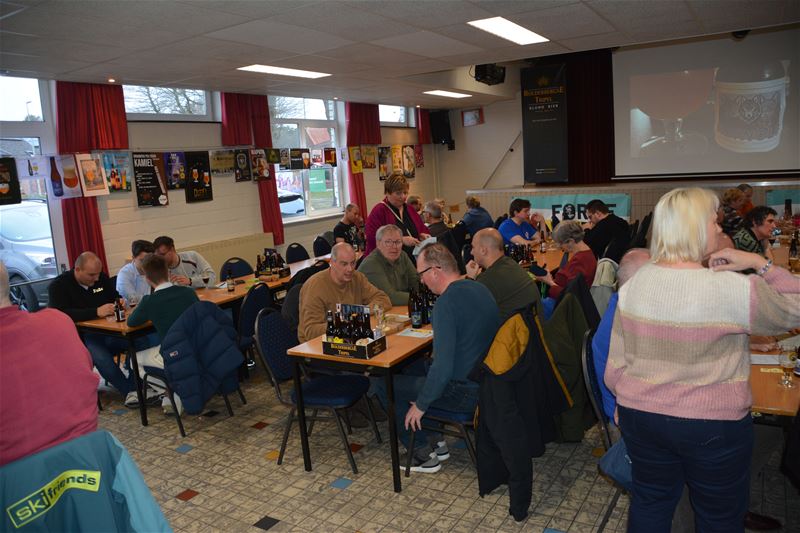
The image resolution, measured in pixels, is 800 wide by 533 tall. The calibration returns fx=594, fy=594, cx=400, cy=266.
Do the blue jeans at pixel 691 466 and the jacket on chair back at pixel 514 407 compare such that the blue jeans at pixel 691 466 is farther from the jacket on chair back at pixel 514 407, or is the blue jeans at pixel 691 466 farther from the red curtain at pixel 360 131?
the red curtain at pixel 360 131

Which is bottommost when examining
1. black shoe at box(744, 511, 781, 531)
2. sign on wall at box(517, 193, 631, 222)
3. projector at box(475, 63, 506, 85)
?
black shoe at box(744, 511, 781, 531)

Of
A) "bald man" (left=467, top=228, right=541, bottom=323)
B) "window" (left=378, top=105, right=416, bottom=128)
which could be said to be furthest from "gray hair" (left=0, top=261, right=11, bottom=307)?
"window" (left=378, top=105, right=416, bottom=128)

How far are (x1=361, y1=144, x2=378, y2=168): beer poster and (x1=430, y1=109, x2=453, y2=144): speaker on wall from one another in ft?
7.52

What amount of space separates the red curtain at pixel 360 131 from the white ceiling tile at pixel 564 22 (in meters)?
5.29

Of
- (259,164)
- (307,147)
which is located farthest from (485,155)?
(259,164)

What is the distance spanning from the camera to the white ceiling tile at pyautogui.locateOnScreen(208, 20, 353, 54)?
4.64 metres

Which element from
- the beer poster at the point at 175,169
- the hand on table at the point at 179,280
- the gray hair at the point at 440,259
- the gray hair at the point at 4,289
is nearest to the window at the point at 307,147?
the beer poster at the point at 175,169

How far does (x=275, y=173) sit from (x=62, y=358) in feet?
25.8

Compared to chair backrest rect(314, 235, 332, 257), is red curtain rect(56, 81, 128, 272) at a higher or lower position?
higher

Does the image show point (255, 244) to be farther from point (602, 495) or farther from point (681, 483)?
point (681, 483)

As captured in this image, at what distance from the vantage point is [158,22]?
4254mm

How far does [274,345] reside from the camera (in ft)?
12.4

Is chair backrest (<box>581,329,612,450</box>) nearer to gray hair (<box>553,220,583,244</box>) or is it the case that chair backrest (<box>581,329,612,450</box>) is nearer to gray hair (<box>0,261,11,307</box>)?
gray hair (<box>553,220,583,244</box>)

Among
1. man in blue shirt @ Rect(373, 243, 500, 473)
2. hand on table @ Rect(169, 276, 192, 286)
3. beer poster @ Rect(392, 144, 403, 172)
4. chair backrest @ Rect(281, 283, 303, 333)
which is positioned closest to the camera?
man in blue shirt @ Rect(373, 243, 500, 473)
